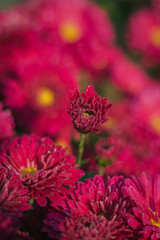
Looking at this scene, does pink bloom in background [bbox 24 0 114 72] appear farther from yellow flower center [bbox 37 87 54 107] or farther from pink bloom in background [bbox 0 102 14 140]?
pink bloom in background [bbox 0 102 14 140]

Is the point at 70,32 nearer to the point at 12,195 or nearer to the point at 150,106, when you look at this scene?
the point at 150,106

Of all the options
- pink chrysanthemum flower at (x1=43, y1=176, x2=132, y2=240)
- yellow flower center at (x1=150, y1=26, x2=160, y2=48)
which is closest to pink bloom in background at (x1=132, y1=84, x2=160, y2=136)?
yellow flower center at (x1=150, y1=26, x2=160, y2=48)

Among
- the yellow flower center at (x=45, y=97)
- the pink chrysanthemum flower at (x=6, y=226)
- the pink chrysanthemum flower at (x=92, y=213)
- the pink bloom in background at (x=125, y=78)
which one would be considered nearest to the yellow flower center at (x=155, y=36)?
the pink bloom in background at (x=125, y=78)

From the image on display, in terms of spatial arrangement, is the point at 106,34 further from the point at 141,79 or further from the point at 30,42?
the point at 30,42

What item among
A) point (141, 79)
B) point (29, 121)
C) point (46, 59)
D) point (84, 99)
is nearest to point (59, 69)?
point (46, 59)

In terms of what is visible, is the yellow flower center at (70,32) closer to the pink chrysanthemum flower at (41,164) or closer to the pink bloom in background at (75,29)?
the pink bloom in background at (75,29)

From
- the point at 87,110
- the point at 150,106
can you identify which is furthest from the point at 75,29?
the point at 87,110
